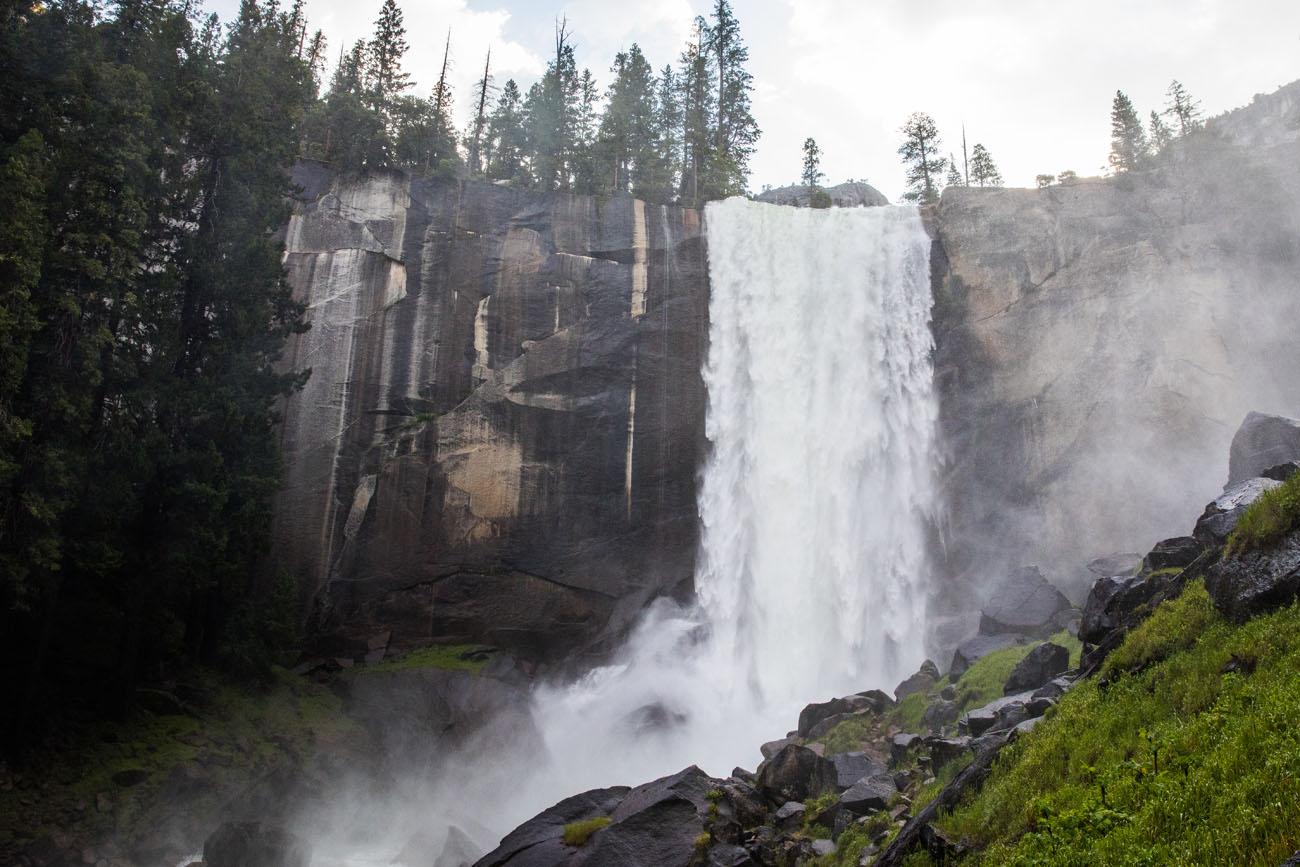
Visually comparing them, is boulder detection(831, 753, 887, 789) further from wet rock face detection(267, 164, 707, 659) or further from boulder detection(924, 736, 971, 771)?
wet rock face detection(267, 164, 707, 659)

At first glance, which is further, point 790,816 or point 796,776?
point 796,776

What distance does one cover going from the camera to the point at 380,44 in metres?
45.5

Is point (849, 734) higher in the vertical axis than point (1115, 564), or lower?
lower

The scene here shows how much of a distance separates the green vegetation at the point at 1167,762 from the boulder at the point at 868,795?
3.37 meters

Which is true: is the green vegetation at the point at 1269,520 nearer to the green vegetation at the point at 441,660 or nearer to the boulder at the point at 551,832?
the boulder at the point at 551,832

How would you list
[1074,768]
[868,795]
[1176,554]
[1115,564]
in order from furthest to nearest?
[1115,564] < [1176,554] < [868,795] < [1074,768]

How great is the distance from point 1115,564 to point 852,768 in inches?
507

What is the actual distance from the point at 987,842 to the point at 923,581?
71.2 ft

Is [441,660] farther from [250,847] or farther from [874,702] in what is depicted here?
[874,702]

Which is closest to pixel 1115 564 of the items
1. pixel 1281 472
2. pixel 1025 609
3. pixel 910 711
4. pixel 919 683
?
pixel 1025 609

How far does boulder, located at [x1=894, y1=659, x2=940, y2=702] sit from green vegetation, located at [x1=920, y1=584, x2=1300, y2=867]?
10187 mm

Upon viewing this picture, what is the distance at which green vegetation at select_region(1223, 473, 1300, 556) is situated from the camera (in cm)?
970

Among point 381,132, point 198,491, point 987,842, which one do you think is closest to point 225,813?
point 198,491

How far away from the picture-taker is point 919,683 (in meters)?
21.2
